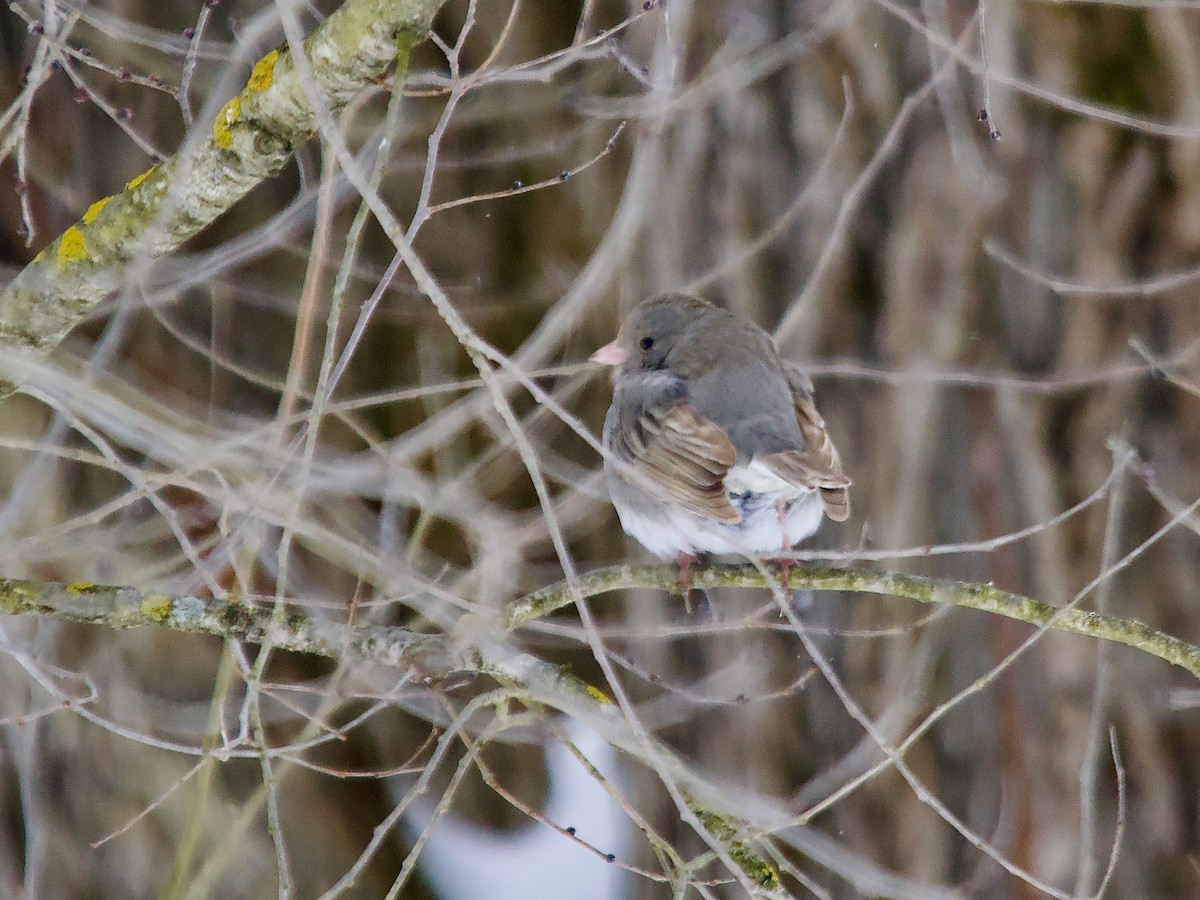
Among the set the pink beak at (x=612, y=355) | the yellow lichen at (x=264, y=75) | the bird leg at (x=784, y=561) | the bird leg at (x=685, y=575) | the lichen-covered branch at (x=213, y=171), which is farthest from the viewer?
the pink beak at (x=612, y=355)

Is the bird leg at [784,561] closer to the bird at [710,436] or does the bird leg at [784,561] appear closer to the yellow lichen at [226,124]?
the bird at [710,436]

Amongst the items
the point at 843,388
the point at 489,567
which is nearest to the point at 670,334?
the point at 843,388

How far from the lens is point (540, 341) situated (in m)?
2.53

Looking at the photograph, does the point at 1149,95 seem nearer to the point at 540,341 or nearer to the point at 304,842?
the point at 540,341

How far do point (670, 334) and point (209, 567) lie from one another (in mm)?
1552

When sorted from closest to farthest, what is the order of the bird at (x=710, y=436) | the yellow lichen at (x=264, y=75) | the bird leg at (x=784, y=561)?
the yellow lichen at (x=264, y=75)
the bird leg at (x=784, y=561)
the bird at (x=710, y=436)

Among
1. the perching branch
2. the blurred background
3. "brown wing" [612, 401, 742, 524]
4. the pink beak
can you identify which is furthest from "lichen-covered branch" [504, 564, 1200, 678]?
the pink beak

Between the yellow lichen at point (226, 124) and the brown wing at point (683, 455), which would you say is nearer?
the yellow lichen at point (226, 124)

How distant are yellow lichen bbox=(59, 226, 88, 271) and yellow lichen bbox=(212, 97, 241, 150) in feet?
1.36

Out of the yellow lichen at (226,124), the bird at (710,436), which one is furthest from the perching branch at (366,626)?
the yellow lichen at (226,124)

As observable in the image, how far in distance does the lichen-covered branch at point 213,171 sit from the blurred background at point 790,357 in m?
0.77

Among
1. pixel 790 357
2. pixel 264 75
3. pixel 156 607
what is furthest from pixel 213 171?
pixel 790 357

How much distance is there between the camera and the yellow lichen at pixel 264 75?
7.42ft

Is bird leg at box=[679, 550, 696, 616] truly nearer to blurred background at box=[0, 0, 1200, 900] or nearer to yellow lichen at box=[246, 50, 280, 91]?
blurred background at box=[0, 0, 1200, 900]
